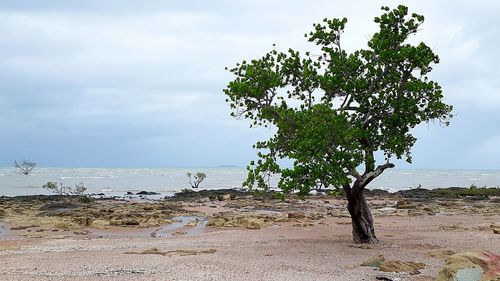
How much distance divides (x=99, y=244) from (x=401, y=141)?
1291 cm

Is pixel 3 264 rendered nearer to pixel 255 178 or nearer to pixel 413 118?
pixel 255 178

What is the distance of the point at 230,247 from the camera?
18656 mm

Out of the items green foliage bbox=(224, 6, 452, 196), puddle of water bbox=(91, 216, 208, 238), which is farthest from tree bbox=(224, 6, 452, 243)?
puddle of water bbox=(91, 216, 208, 238)

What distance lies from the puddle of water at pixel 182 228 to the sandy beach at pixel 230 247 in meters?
0.05

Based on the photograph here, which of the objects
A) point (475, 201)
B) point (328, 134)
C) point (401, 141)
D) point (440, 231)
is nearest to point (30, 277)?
point (328, 134)

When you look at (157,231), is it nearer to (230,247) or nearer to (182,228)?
(182,228)

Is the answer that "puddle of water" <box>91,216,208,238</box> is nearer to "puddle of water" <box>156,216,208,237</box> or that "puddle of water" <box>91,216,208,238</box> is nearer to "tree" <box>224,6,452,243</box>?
"puddle of water" <box>156,216,208,237</box>

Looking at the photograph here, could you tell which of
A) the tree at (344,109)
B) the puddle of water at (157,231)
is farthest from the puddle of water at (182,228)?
the tree at (344,109)

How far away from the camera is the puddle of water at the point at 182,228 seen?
24.6 metres

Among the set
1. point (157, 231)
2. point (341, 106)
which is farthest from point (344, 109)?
point (157, 231)

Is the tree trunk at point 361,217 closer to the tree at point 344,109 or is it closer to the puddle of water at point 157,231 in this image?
the tree at point 344,109

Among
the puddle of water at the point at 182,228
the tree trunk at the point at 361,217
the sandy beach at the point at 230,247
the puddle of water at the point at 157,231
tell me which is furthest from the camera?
the puddle of water at the point at 182,228

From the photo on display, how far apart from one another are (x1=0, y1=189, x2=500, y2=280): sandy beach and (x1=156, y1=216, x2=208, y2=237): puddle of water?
5 centimetres

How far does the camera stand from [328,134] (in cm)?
1662
